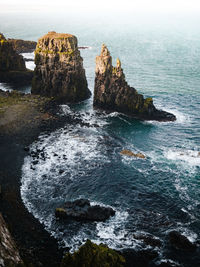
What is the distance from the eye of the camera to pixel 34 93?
92000 mm

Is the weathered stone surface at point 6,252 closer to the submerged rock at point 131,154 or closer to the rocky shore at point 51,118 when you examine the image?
the rocky shore at point 51,118

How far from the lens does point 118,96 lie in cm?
7969

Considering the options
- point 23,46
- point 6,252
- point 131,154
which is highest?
point 23,46

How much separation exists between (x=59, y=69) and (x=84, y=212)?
188 feet

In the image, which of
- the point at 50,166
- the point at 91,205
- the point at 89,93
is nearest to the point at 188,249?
the point at 91,205

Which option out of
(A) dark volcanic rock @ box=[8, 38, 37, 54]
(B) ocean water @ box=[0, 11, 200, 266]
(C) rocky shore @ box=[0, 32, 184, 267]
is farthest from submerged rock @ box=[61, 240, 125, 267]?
(A) dark volcanic rock @ box=[8, 38, 37, 54]

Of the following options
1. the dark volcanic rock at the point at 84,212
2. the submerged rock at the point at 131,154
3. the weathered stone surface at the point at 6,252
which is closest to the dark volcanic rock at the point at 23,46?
the submerged rock at the point at 131,154

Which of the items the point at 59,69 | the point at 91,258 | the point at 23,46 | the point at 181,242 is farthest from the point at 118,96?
the point at 23,46

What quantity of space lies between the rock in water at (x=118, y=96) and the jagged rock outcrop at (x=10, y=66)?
129 feet

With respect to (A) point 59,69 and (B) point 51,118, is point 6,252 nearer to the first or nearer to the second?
(B) point 51,118

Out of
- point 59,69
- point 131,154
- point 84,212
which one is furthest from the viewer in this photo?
point 59,69

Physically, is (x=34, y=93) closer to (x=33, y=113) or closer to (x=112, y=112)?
(x=33, y=113)

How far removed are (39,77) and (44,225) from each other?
63.0 m

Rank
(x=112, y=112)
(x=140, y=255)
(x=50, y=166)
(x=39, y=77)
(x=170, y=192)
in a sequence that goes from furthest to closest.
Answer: (x=39, y=77) → (x=112, y=112) → (x=50, y=166) → (x=170, y=192) → (x=140, y=255)
